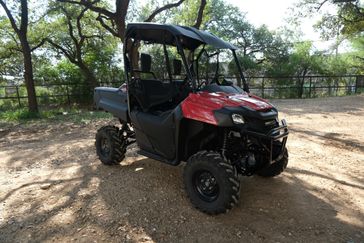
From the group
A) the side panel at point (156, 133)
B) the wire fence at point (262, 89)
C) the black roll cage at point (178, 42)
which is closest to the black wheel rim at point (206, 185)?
the side panel at point (156, 133)

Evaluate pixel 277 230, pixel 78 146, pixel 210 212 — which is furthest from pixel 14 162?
pixel 277 230

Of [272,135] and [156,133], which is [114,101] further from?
[272,135]

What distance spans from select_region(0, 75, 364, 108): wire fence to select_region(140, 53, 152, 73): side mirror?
1291 centimetres

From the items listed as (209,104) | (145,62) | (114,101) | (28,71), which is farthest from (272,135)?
(28,71)

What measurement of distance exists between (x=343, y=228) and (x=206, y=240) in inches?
57.4

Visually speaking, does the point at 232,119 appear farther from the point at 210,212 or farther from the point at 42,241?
the point at 42,241

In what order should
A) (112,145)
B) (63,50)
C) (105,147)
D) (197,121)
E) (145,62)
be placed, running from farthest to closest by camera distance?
(63,50) → (105,147) → (112,145) → (145,62) → (197,121)

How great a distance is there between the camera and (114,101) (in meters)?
5.25

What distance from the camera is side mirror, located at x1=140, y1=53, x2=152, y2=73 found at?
445 centimetres

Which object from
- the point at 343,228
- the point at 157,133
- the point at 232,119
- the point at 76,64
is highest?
the point at 76,64

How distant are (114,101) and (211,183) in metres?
2.46

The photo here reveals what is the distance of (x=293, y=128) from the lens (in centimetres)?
802

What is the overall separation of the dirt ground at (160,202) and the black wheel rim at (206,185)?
0.22m

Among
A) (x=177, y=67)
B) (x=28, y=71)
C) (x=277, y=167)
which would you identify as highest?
(x=28, y=71)
